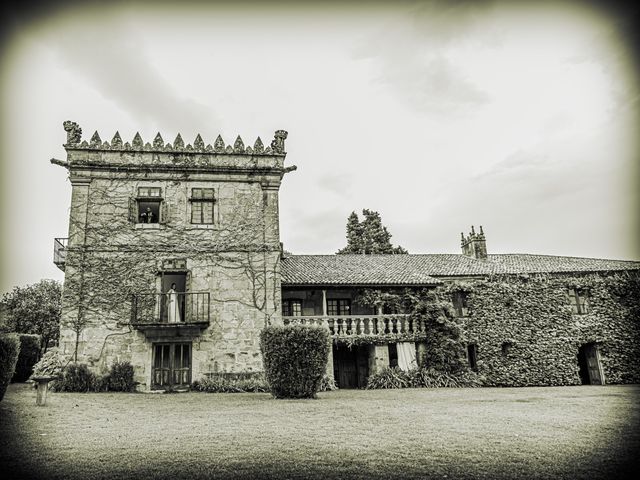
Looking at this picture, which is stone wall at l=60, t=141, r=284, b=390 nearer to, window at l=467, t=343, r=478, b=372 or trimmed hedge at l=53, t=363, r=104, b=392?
trimmed hedge at l=53, t=363, r=104, b=392

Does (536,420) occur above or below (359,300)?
below

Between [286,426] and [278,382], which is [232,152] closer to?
[278,382]

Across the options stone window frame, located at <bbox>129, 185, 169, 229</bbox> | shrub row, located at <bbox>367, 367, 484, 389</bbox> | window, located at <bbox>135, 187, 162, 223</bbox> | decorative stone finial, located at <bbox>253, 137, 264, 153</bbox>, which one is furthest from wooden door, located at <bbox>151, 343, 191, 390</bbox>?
decorative stone finial, located at <bbox>253, 137, 264, 153</bbox>

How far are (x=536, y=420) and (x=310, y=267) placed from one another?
1436cm

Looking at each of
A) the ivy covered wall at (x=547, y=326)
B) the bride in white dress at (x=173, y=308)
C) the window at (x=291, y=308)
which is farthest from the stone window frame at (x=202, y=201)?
the ivy covered wall at (x=547, y=326)

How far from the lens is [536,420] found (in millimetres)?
9430

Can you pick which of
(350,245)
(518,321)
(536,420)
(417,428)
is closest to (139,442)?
(417,428)

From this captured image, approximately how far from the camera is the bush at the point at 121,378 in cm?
1680

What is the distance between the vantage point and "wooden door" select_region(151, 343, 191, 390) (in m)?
17.4

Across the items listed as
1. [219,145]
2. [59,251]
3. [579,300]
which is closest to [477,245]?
[579,300]

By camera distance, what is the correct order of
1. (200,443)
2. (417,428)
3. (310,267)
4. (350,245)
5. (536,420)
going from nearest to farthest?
(200,443) → (417,428) → (536,420) → (310,267) → (350,245)

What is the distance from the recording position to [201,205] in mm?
19219

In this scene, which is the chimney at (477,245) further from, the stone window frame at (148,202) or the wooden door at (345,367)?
the stone window frame at (148,202)

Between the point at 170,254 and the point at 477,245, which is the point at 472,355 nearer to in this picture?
the point at 477,245
